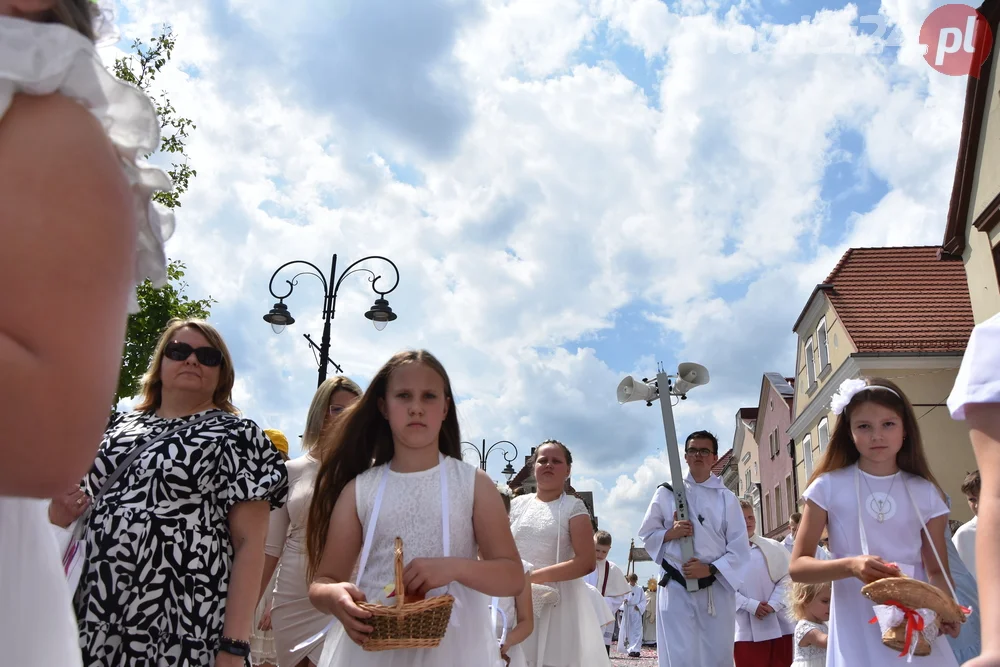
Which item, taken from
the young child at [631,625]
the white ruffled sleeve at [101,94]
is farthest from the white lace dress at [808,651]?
the young child at [631,625]

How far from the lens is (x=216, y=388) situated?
428 cm

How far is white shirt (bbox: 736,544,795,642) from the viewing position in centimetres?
916

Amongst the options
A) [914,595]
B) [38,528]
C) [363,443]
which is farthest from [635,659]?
[38,528]

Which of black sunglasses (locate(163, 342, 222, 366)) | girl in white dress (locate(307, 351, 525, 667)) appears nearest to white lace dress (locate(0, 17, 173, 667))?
girl in white dress (locate(307, 351, 525, 667))

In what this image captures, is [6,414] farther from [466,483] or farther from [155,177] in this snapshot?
[466,483]

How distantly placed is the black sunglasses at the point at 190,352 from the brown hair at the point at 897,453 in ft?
10.4

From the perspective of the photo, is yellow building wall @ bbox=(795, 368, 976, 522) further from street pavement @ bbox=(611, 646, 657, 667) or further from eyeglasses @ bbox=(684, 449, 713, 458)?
eyeglasses @ bbox=(684, 449, 713, 458)

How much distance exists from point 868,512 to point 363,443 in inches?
103

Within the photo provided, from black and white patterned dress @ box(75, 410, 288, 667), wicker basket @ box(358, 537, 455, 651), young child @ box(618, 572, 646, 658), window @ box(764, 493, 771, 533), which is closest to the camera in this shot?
wicker basket @ box(358, 537, 455, 651)

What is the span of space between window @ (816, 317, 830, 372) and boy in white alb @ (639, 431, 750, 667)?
2328 cm

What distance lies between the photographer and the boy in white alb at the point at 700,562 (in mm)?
8445

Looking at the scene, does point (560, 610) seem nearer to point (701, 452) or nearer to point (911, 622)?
point (701, 452)

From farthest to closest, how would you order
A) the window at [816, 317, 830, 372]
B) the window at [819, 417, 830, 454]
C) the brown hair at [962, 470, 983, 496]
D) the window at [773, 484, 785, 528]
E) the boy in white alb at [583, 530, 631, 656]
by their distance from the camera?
the window at [773, 484, 785, 528] < the window at [819, 417, 830, 454] < the window at [816, 317, 830, 372] < the boy in white alb at [583, 530, 631, 656] < the brown hair at [962, 470, 983, 496]

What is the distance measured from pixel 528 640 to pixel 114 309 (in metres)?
7.05
